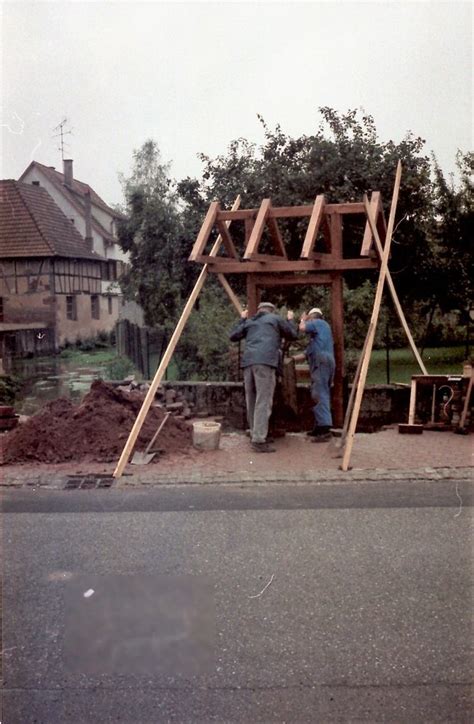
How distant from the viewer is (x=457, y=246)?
1738 cm

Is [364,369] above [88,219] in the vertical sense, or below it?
below

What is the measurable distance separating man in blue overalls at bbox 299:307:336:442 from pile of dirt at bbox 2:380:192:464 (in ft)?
5.91

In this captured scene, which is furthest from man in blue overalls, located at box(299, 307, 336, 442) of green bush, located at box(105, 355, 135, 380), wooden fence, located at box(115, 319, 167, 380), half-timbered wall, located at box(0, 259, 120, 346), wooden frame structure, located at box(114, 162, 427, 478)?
half-timbered wall, located at box(0, 259, 120, 346)

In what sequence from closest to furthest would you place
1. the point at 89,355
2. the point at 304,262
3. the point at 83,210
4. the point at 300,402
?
1. the point at 304,262
2. the point at 300,402
3. the point at 89,355
4. the point at 83,210

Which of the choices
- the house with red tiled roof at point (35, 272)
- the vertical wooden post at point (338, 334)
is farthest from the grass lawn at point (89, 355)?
the vertical wooden post at point (338, 334)

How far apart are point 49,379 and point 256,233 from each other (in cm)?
1603

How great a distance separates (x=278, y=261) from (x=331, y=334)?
1269mm

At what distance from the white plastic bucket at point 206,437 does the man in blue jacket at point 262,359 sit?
0.47 metres

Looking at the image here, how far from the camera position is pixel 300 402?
39.6 ft

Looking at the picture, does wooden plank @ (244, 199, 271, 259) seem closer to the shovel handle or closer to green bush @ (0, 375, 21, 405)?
the shovel handle

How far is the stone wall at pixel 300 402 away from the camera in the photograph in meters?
12.0

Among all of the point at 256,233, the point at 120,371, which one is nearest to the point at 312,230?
the point at 256,233

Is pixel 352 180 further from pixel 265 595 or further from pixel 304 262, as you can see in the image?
pixel 265 595

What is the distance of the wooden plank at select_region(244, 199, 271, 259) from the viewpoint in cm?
947
